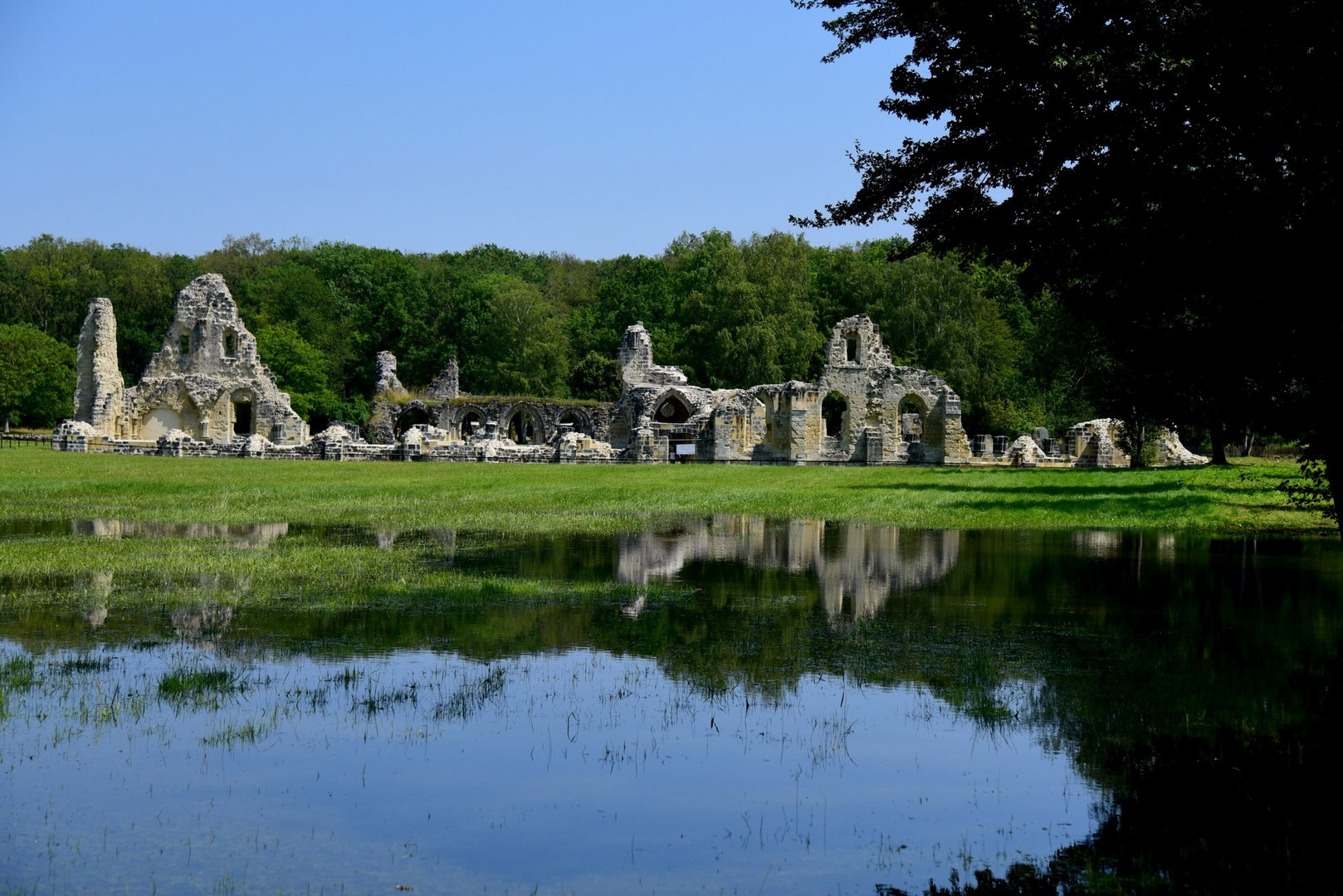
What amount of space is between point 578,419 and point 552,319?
61.4 feet

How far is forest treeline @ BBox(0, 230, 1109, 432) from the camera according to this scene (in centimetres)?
6494

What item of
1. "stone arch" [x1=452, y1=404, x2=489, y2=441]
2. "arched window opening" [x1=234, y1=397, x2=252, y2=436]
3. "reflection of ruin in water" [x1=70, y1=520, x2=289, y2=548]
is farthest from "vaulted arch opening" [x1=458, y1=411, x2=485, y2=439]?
"reflection of ruin in water" [x1=70, y1=520, x2=289, y2=548]

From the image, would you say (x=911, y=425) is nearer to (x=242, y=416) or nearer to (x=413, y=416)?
(x=413, y=416)

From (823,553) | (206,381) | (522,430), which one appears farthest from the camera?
(522,430)

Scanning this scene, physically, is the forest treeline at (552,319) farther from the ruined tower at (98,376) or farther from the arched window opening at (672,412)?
the ruined tower at (98,376)

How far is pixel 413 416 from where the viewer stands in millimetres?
61656

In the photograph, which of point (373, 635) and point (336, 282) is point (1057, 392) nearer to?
point (336, 282)

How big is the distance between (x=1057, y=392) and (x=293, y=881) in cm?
6068

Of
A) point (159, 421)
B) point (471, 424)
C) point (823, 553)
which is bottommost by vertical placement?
point (823, 553)

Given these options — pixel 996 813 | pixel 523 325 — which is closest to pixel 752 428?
pixel 523 325

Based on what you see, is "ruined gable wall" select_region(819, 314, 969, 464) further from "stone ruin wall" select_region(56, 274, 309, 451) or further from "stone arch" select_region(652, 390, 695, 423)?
"stone ruin wall" select_region(56, 274, 309, 451)

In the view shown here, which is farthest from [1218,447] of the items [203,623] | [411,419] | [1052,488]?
[411,419]

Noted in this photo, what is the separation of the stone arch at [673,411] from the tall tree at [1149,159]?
45448 millimetres

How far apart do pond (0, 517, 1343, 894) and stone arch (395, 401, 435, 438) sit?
49.3m
